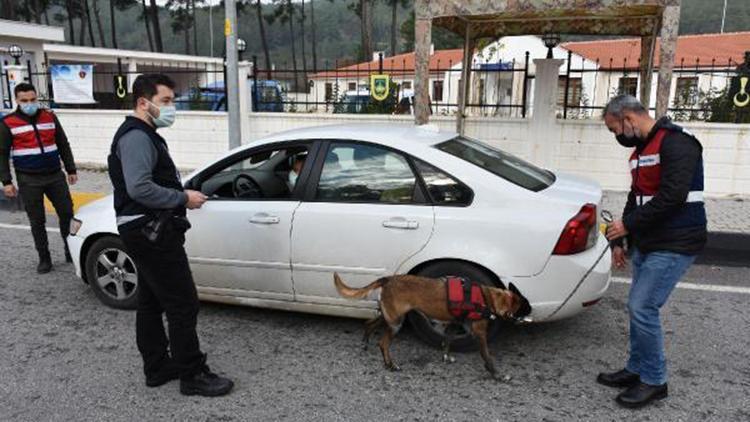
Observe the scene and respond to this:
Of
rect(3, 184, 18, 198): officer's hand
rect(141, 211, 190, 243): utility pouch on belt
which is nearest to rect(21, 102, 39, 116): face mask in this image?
rect(3, 184, 18, 198): officer's hand

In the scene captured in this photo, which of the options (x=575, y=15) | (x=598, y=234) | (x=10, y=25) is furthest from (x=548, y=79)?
(x=10, y=25)

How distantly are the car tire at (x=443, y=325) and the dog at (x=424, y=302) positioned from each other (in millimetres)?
208

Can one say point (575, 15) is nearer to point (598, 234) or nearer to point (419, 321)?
point (598, 234)

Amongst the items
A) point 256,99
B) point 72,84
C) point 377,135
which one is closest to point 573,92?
point 256,99

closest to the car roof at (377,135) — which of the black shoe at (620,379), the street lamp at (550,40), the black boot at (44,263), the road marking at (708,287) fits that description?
the black shoe at (620,379)

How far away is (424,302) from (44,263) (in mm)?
4018

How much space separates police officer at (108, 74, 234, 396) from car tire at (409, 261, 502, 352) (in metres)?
1.28

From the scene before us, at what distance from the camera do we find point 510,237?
3641 millimetres

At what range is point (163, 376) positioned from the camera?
3537 mm

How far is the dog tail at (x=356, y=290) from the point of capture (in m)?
3.62

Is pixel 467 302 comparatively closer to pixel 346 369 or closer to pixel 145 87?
pixel 346 369

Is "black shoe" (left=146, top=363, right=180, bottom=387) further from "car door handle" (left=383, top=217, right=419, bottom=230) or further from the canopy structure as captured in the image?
the canopy structure

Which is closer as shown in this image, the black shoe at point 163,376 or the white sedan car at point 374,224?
the black shoe at point 163,376

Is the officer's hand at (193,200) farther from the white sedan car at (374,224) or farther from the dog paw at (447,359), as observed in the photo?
the dog paw at (447,359)
